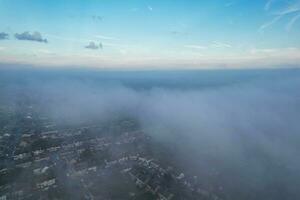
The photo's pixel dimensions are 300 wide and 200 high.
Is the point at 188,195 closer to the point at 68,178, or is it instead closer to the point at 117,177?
the point at 117,177

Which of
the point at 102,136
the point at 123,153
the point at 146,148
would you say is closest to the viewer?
the point at 123,153

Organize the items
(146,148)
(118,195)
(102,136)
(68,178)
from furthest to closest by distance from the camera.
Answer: (102,136) → (146,148) → (68,178) → (118,195)

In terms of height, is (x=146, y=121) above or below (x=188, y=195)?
below

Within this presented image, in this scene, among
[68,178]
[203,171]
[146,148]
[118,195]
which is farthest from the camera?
[146,148]

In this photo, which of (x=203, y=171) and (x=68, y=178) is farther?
(x=203, y=171)

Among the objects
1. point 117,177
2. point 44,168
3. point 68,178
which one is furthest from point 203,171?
point 44,168

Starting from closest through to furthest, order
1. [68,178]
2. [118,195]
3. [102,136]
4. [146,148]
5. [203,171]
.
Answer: [118,195]
[68,178]
[203,171]
[146,148]
[102,136]

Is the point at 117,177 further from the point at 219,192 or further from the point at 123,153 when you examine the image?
the point at 219,192

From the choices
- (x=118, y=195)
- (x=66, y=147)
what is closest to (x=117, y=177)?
(x=118, y=195)

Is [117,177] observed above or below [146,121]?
above
